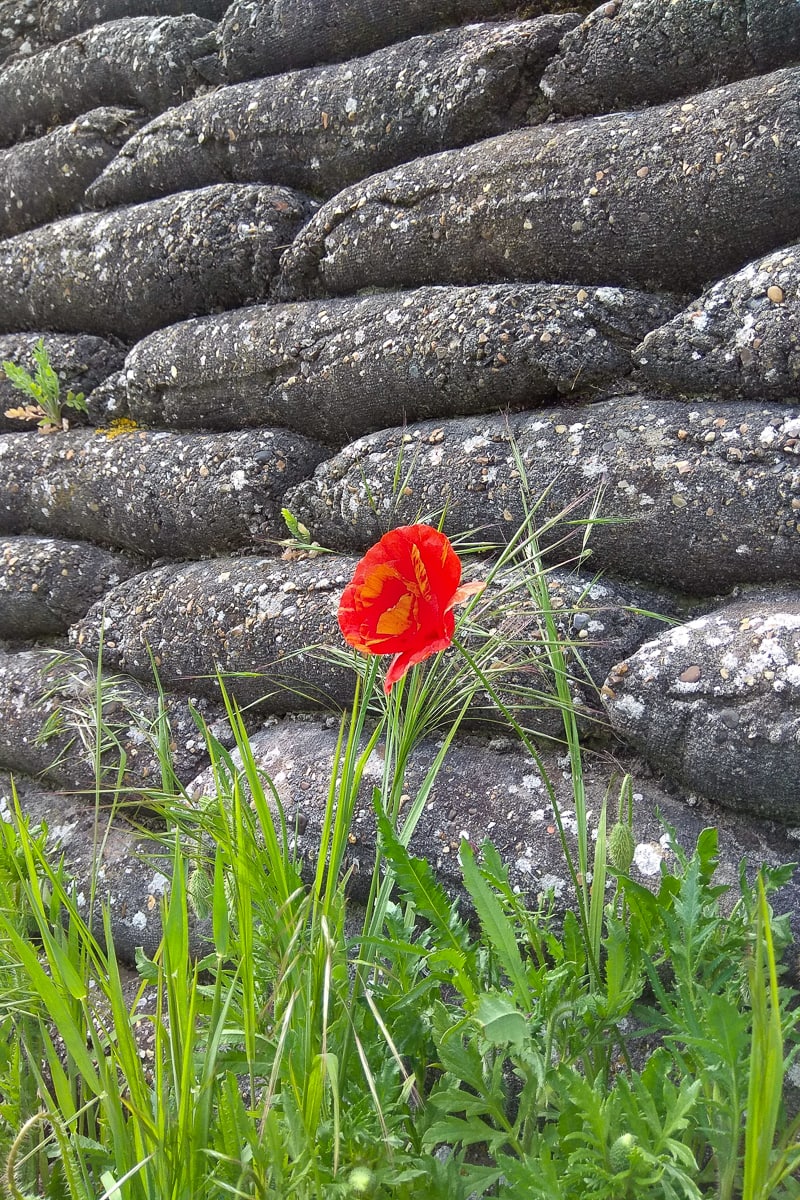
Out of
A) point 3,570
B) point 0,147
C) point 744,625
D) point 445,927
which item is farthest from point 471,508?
point 0,147

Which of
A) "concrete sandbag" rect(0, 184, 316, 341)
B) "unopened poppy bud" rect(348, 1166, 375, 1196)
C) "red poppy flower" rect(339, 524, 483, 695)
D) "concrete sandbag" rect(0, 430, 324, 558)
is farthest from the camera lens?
"concrete sandbag" rect(0, 184, 316, 341)

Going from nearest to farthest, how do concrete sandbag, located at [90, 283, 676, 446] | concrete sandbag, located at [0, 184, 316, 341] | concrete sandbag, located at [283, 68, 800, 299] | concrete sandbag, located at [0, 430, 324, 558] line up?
1. concrete sandbag, located at [283, 68, 800, 299]
2. concrete sandbag, located at [90, 283, 676, 446]
3. concrete sandbag, located at [0, 430, 324, 558]
4. concrete sandbag, located at [0, 184, 316, 341]

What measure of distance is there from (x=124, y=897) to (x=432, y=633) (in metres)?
1.22

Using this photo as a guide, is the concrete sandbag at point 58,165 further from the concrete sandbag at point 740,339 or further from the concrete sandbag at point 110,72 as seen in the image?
the concrete sandbag at point 740,339

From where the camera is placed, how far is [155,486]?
2.34 meters

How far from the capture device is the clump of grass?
2.93ft

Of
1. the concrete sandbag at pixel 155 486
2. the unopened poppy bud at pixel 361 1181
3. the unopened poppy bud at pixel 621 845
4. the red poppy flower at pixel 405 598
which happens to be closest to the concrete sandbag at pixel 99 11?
the concrete sandbag at pixel 155 486

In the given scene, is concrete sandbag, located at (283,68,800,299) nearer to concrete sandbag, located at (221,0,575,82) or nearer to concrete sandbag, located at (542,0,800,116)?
concrete sandbag, located at (542,0,800,116)

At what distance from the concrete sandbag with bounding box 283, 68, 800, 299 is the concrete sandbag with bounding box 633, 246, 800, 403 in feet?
0.39

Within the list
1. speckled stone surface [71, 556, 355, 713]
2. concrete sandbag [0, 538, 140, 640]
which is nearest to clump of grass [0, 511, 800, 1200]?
speckled stone surface [71, 556, 355, 713]

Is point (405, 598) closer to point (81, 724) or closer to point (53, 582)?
point (81, 724)

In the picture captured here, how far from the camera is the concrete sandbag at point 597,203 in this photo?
1.66 metres

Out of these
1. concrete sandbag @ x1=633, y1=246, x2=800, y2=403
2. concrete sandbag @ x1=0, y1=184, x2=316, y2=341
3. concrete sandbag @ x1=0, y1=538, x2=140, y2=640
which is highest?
concrete sandbag @ x1=0, y1=184, x2=316, y2=341

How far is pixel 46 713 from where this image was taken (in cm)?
221
